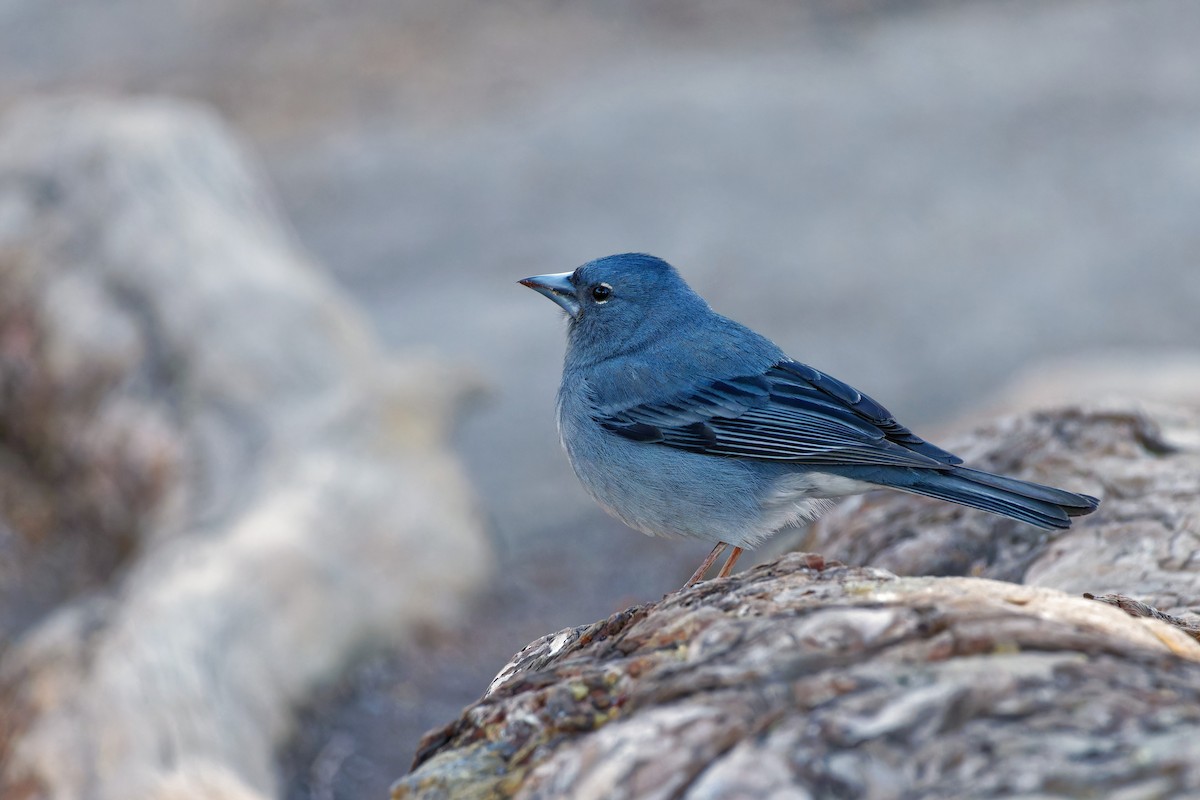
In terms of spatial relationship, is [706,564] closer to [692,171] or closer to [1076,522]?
[1076,522]

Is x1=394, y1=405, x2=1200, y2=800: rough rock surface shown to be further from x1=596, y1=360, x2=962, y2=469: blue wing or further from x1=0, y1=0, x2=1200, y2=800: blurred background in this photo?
x1=0, y1=0, x2=1200, y2=800: blurred background

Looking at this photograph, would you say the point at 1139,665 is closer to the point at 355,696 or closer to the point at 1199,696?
the point at 1199,696

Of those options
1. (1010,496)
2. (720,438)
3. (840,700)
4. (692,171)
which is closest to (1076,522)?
(1010,496)

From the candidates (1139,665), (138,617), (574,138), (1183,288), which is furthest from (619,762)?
(574,138)

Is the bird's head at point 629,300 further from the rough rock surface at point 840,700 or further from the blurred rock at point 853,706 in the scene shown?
the blurred rock at point 853,706

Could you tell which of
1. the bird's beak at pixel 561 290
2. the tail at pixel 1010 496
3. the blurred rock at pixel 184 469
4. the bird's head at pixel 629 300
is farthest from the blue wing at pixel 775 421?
the blurred rock at pixel 184 469
